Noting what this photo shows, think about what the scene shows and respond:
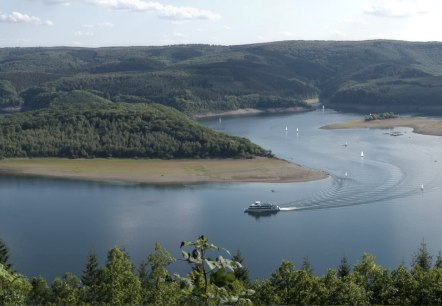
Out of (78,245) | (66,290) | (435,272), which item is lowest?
(78,245)

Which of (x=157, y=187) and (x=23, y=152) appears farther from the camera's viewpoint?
(x=23, y=152)

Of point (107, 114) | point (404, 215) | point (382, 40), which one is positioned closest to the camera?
point (404, 215)

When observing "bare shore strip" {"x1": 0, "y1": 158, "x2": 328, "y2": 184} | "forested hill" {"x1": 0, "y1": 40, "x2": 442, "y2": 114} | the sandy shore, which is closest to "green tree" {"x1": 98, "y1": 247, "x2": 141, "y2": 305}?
"bare shore strip" {"x1": 0, "y1": 158, "x2": 328, "y2": 184}

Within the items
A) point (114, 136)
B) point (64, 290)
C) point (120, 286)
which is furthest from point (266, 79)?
point (120, 286)

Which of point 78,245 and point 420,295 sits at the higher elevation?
point 420,295

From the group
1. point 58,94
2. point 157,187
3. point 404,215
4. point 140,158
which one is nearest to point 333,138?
point 140,158

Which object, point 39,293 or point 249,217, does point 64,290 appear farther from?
point 249,217

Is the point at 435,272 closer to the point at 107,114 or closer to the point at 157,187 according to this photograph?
the point at 157,187

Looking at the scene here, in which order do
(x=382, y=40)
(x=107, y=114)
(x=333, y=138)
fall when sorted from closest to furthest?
(x=107, y=114) → (x=333, y=138) → (x=382, y=40)
